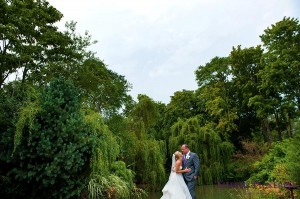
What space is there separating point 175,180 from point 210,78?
80.2 feet

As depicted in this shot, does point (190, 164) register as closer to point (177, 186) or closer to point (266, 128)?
point (177, 186)

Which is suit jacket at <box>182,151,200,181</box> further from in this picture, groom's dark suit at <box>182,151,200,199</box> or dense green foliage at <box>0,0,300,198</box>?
dense green foliage at <box>0,0,300,198</box>

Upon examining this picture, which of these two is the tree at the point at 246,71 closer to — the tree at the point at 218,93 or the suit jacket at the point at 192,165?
the tree at the point at 218,93

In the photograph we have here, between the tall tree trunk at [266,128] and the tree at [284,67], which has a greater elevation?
the tree at [284,67]

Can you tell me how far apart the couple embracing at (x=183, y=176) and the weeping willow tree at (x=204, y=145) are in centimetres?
1588

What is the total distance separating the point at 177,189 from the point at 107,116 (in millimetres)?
8920

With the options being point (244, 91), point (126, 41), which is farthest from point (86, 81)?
point (244, 91)

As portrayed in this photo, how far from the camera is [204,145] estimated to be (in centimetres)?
2647

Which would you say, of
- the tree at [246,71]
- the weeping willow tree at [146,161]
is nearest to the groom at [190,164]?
the weeping willow tree at [146,161]

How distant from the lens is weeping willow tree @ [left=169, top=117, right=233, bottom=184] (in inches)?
1011

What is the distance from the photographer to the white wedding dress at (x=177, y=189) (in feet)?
31.2

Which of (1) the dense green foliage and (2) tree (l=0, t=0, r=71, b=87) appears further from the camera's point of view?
(2) tree (l=0, t=0, r=71, b=87)

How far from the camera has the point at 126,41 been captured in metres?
13.8

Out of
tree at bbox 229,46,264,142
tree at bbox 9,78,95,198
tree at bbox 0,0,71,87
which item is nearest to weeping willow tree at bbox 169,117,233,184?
tree at bbox 229,46,264,142
